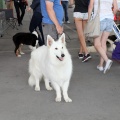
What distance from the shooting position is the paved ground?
13.7 feet

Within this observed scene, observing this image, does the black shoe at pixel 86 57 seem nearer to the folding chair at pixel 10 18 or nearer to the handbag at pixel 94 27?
the handbag at pixel 94 27

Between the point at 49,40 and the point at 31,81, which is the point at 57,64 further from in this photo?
the point at 31,81

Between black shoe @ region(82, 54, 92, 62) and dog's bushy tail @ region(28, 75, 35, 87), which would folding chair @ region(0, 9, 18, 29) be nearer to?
black shoe @ region(82, 54, 92, 62)

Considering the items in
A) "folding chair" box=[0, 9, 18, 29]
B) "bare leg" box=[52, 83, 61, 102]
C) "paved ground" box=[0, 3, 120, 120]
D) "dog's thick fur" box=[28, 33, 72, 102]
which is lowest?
"folding chair" box=[0, 9, 18, 29]

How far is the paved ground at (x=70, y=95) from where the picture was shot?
4.18 metres

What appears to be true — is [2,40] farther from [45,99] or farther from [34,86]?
[45,99]

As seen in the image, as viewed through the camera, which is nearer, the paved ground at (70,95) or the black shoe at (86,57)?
the paved ground at (70,95)

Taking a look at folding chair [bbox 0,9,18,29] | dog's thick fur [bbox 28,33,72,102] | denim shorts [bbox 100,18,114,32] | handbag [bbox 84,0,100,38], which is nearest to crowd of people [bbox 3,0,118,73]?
denim shorts [bbox 100,18,114,32]

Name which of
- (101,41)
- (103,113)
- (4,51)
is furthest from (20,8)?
(103,113)

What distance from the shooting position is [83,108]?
14.4 ft

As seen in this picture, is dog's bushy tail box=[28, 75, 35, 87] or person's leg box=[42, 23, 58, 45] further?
dog's bushy tail box=[28, 75, 35, 87]

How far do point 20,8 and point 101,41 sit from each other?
27.6 ft

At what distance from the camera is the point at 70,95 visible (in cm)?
495

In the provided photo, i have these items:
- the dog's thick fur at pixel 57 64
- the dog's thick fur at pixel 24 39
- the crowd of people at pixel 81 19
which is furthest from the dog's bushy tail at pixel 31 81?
the dog's thick fur at pixel 24 39
